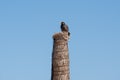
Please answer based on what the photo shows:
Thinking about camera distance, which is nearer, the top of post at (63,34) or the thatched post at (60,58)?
the thatched post at (60,58)

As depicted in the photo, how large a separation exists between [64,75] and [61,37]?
68.0 inches

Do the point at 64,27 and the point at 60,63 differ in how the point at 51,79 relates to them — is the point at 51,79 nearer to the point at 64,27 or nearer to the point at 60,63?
the point at 60,63

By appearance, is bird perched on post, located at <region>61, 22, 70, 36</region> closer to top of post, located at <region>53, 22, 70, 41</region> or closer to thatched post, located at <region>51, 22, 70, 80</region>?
top of post, located at <region>53, 22, 70, 41</region>

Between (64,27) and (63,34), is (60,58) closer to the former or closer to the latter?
(63,34)

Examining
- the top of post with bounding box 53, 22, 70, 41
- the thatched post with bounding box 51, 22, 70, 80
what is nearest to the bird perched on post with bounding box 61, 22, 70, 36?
the top of post with bounding box 53, 22, 70, 41

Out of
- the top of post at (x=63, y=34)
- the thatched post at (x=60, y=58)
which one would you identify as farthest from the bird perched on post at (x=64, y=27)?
the thatched post at (x=60, y=58)

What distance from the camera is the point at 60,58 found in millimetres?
13445

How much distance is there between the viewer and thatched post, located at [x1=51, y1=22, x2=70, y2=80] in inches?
525

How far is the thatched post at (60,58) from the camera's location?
43.7 ft

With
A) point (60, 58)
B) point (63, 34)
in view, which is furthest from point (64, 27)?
point (60, 58)

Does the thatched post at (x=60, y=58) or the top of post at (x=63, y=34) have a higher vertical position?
the top of post at (x=63, y=34)

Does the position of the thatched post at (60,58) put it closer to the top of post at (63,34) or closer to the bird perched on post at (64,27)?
the top of post at (63,34)

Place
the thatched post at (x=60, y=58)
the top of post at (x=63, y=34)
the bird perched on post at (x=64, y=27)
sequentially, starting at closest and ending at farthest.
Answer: the thatched post at (x=60, y=58) < the top of post at (x=63, y=34) < the bird perched on post at (x=64, y=27)

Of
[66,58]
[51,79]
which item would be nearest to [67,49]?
[66,58]
